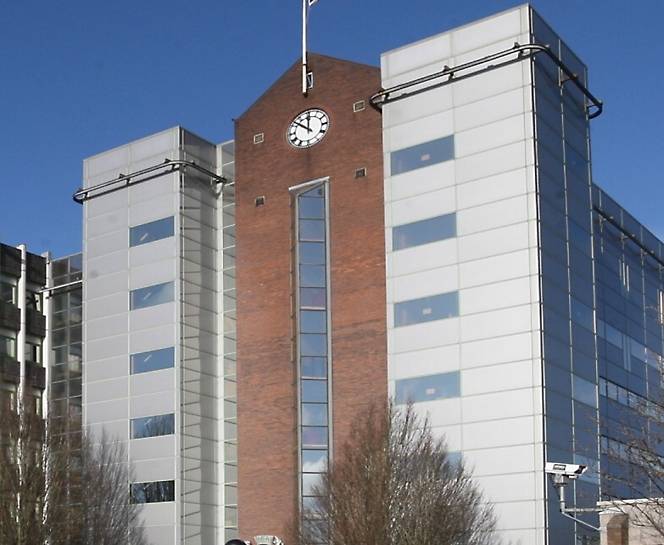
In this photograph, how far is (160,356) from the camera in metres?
51.3

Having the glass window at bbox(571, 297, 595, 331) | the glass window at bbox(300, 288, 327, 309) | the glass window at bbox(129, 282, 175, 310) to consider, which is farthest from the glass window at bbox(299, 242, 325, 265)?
the glass window at bbox(571, 297, 595, 331)

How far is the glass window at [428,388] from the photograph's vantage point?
43.7 meters

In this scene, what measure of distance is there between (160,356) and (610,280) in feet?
68.5

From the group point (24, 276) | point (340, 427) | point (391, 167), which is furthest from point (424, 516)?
point (24, 276)

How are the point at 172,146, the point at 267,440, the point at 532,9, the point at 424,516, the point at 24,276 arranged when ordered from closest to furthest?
the point at 424,516, the point at 532,9, the point at 267,440, the point at 172,146, the point at 24,276

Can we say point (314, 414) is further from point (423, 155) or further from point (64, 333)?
point (64, 333)

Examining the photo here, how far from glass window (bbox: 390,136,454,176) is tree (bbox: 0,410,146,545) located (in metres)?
17.9

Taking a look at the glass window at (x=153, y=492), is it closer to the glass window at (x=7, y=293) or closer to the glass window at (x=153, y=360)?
the glass window at (x=153, y=360)

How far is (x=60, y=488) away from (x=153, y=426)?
521 cm

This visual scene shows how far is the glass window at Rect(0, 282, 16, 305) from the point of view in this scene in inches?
2359

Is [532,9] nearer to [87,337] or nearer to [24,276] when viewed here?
[87,337]

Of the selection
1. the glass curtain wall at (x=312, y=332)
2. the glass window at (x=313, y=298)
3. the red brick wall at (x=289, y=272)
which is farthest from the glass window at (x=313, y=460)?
the glass window at (x=313, y=298)

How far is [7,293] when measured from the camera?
197ft

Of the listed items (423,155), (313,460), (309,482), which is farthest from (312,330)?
(423,155)
